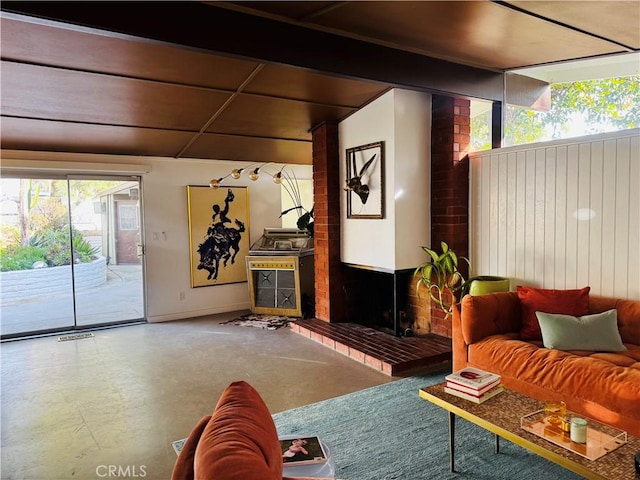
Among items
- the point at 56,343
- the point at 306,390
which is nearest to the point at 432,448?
the point at 306,390

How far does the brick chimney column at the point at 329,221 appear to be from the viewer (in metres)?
4.98

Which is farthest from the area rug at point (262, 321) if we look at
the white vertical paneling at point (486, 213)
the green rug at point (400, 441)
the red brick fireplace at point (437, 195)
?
the white vertical paneling at point (486, 213)

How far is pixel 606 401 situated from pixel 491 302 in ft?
3.47

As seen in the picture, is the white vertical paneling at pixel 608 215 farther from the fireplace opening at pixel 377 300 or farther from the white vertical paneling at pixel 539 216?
the fireplace opening at pixel 377 300

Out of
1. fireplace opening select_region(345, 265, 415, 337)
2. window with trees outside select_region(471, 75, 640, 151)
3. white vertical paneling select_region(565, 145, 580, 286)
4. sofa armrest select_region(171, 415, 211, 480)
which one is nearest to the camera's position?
sofa armrest select_region(171, 415, 211, 480)

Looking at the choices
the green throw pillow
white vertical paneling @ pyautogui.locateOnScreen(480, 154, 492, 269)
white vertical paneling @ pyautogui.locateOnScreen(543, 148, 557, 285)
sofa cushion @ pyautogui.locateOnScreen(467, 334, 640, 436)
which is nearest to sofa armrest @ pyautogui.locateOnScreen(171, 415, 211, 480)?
sofa cushion @ pyautogui.locateOnScreen(467, 334, 640, 436)

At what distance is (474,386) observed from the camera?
2.27 meters

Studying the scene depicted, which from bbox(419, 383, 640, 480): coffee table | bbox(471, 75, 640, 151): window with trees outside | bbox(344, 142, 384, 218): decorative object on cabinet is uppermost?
bbox(471, 75, 640, 151): window with trees outside

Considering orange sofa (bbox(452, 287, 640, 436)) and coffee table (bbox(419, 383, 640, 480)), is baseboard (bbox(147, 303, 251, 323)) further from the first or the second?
coffee table (bbox(419, 383, 640, 480))

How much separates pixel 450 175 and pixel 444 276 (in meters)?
0.98

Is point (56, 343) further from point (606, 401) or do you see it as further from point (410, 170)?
point (606, 401)

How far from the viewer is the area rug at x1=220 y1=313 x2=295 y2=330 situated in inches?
215

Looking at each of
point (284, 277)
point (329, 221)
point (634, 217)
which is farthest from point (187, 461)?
point (284, 277)

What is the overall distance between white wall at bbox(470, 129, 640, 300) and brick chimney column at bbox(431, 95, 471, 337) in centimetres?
10
